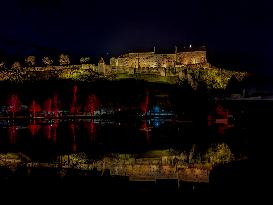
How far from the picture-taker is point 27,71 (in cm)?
12425

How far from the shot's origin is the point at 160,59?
397 ft

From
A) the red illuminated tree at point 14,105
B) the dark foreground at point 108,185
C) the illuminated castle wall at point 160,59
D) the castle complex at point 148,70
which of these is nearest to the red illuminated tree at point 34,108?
the red illuminated tree at point 14,105

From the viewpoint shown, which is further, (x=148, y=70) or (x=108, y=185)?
(x=148, y=70)

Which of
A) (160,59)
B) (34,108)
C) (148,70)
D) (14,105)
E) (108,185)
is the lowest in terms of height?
(108,185)

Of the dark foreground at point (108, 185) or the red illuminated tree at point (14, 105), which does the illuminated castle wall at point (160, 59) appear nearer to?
the red illuminated tree at point (14, 105)

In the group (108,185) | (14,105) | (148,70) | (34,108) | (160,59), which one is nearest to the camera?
(108,185)

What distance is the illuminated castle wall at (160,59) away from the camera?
119625 mm

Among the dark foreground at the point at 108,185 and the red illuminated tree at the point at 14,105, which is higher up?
the red illuminated tree at the point at 14,105

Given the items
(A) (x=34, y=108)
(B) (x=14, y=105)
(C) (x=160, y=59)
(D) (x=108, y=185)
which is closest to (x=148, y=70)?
(C) (x=160, y=59)

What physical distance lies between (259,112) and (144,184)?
70.9 metres

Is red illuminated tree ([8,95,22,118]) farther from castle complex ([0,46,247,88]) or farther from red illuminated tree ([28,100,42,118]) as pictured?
castle complex ([0,46,247,88])

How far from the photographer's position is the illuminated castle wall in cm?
11962

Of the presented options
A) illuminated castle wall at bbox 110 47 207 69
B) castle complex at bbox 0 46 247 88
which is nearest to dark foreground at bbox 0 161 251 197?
castle complex at bbox 0 46 247 88

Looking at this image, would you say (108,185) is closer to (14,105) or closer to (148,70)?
(14,105)
